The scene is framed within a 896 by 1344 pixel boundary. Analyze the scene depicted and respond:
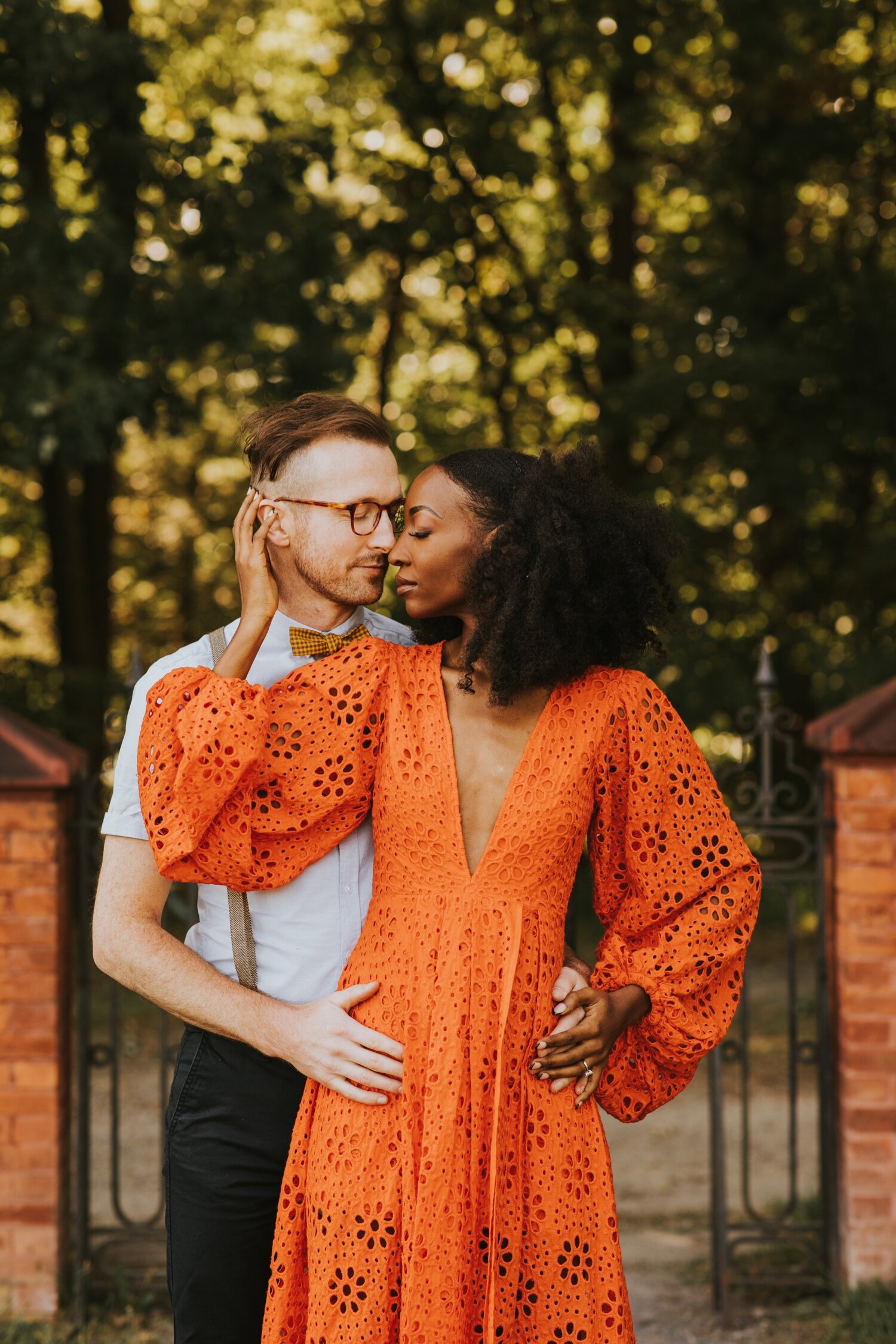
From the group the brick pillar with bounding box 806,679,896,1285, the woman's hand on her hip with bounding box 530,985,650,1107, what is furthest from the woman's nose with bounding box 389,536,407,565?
the brick pillar with bounding box 806,679,896,1285

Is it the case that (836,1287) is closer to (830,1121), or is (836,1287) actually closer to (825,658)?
(830,1121)

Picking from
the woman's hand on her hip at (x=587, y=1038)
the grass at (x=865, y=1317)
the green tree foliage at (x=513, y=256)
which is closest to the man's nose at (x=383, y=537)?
the woman's hand on her hip at (x=587, y=1038)

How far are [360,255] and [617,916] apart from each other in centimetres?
736

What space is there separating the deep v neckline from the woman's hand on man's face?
30cm

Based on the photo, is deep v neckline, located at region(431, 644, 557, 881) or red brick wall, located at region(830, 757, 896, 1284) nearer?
deep v neckline, located at region(431, 644, 557, 881)

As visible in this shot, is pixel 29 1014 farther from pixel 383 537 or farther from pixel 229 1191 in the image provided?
pixel 383 537

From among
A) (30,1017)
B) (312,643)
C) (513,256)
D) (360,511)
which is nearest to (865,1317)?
(30,1017)

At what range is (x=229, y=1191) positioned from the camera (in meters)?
2.10

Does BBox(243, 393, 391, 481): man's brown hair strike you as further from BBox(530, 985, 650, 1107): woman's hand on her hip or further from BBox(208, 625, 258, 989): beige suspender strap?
BBox(530, 985, 650, 1107): woman's hand on her hip

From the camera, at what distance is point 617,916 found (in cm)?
217

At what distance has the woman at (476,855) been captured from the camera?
6.13 ft

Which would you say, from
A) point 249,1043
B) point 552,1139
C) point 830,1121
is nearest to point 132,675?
point 249,1043

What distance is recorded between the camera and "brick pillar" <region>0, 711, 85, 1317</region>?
3.87 metres

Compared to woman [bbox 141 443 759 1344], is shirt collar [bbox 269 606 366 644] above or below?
above
